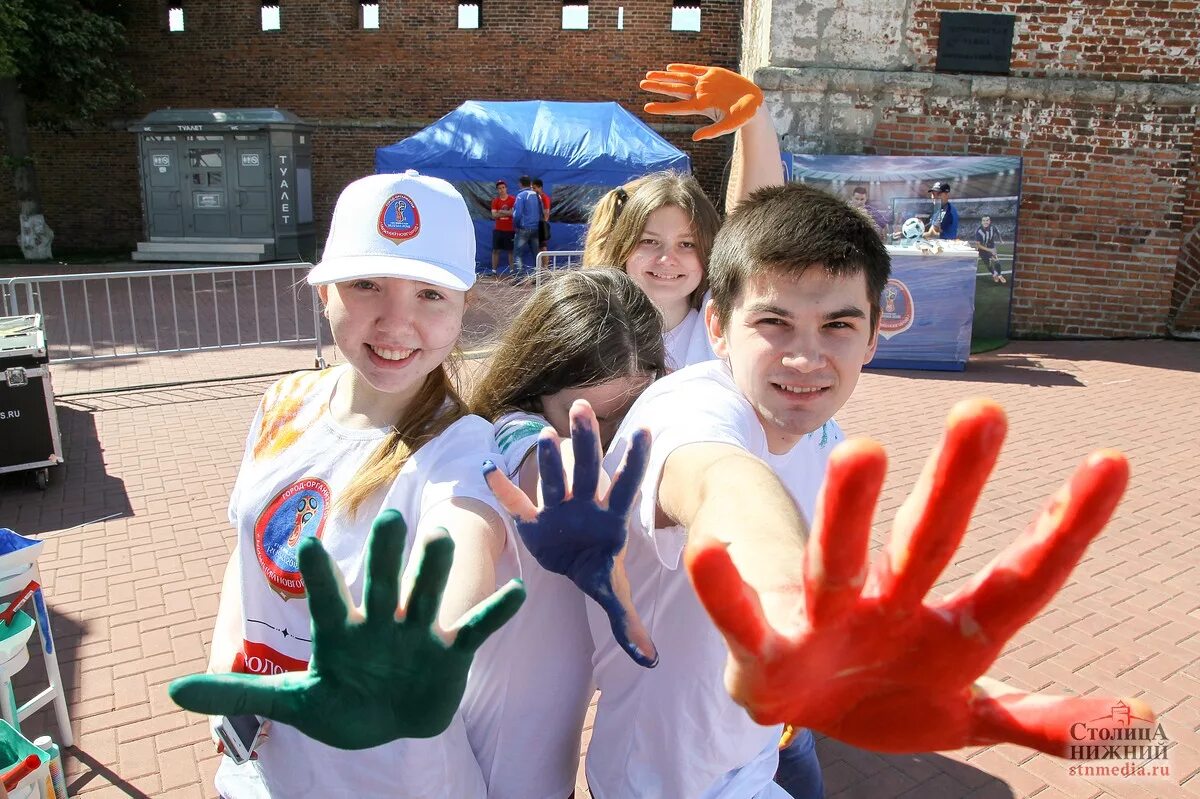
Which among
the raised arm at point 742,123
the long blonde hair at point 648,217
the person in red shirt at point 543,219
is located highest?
the raised arm at point 742,123

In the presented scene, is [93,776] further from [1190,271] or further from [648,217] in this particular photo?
[1190,271]

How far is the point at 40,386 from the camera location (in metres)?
5.39

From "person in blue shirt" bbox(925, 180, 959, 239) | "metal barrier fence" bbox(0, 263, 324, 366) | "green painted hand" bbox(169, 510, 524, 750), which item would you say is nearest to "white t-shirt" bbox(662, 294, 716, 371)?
"green painted hand" bbox(169, 510, 524, 750)

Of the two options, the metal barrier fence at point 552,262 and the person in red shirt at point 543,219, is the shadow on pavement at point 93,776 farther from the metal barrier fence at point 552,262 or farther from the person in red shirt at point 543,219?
the person in red shirt at point 543,219

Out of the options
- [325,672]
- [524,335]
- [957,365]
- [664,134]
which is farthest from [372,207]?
[664,134]

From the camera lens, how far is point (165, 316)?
451 inches

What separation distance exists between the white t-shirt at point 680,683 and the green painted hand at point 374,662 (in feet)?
1.38

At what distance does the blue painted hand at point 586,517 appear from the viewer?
122cm

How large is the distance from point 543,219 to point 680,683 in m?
12.4

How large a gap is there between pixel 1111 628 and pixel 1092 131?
27.8ft

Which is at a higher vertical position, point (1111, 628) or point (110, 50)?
point (110, 50)

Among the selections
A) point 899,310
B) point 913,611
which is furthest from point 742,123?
point 899,310

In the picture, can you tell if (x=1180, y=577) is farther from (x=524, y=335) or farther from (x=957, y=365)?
(x=957, y=365)

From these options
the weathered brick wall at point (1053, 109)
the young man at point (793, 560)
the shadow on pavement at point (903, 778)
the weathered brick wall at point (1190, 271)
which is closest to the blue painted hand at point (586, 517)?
the young man at point (793, 560)
